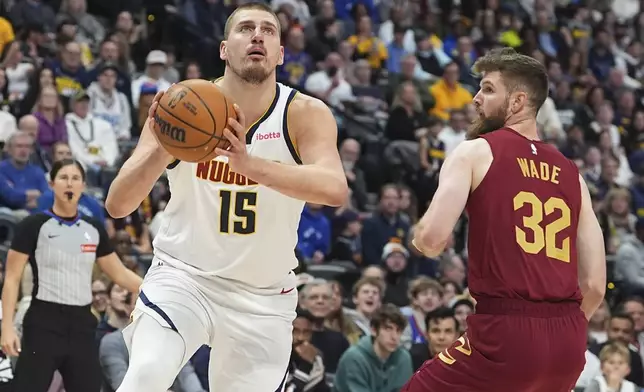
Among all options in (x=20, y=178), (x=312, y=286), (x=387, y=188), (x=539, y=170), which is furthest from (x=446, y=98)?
(x=539, y=170)

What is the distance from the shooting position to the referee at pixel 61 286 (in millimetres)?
7461

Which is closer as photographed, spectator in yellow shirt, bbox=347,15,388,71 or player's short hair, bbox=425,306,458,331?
player's short hair, bbox=425,306,458,331

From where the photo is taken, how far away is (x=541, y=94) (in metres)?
5.05

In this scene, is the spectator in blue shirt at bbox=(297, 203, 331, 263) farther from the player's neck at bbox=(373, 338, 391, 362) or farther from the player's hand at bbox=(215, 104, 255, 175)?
the player's hand at bbox=(215, 104, 255, 175)

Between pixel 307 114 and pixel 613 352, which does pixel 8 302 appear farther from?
pixel 613 352

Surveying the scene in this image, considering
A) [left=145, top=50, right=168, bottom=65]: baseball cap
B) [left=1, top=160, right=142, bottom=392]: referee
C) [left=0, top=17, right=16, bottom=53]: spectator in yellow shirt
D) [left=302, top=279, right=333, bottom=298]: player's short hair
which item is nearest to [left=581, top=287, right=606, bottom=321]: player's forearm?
[left=1, top=160, right=142, bottom=392]: referee

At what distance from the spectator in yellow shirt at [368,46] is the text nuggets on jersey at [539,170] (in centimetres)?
1253

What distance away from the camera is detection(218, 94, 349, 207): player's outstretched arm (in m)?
4.48

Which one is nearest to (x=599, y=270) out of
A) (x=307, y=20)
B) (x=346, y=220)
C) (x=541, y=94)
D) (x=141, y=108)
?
(x=541, y=94)

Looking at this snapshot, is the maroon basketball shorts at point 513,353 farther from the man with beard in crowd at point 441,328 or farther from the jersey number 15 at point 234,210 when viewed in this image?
the man with beard in crowd at point 441,328

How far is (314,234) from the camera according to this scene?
12.4 m

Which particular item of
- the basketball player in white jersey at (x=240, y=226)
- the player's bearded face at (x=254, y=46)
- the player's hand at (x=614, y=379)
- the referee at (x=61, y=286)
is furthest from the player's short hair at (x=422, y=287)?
the player's bearded face at (x=254, y=46)

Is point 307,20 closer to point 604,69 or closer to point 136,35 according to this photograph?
point 136,35

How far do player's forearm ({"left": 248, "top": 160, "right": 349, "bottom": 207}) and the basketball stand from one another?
18cm
